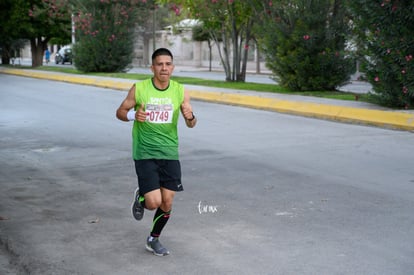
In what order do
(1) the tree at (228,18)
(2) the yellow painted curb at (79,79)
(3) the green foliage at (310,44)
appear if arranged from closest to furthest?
(3) the green foliage at (310,44), (1) the tree at (228,18), (2) the yellow painted curb at (79,79)

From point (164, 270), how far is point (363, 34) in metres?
12.6

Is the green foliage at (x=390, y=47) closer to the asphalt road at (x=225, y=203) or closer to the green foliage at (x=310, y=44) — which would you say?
the asphalt road at (x=225, y=203)

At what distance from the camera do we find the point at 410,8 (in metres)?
14.8

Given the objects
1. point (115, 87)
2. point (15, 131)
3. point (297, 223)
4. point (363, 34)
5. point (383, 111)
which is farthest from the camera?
point (115, 87)

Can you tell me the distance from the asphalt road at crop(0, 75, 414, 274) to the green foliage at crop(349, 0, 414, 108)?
2337mm

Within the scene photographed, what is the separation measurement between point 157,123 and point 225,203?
2.12m

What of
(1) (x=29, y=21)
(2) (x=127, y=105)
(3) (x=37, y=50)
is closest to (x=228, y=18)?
(1) (x=29, y=21)

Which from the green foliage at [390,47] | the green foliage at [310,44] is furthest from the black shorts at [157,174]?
the green foliage at [310,44]

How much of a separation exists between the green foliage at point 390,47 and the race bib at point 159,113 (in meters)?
10.4

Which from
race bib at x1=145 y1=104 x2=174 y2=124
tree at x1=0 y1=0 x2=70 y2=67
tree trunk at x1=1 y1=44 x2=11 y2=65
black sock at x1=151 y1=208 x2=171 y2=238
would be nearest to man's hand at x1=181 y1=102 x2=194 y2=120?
race bib at x1=145 y1=104 x2=174 y2=124

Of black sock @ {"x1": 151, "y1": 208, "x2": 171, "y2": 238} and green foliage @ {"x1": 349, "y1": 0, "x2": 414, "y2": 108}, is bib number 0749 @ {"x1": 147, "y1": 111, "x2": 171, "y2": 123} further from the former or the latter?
green foliage @ {"x1": 349, "y1": 0, "x2": 414, "y2": 108}

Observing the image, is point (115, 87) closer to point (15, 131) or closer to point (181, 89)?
point (15, 131)

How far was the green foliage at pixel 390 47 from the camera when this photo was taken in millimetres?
14883

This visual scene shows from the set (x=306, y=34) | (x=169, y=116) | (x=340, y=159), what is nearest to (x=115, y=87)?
(x=306, y=34)
